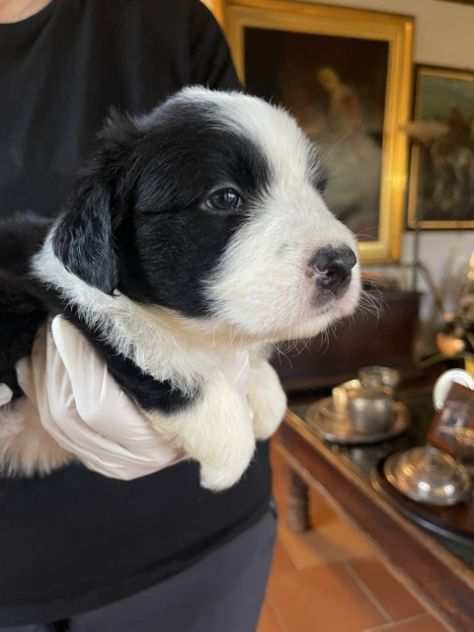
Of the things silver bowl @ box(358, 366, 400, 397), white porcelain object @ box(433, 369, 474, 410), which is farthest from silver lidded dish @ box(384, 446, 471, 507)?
silver bowl @ box(358, 366, 400, 397)

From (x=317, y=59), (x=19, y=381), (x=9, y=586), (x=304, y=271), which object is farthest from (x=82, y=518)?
(x=317, y=59)

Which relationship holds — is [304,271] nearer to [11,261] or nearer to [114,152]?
[114,152]

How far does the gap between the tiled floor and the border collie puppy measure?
1462mm

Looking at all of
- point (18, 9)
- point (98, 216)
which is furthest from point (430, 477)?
point (18, 9)

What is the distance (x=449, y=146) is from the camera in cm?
118

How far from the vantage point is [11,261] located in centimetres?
90

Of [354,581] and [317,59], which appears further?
[317,59]

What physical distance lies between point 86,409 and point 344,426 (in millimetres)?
1656

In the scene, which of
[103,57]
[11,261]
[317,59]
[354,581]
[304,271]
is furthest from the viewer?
[317,59]

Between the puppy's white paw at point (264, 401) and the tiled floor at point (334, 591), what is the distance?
1.18 metres

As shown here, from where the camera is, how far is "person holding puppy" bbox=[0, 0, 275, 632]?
0.85m

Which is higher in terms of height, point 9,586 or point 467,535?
point 9,586

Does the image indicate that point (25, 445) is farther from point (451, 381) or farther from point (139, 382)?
point (451, 381)

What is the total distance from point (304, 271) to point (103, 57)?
698 millimetres
